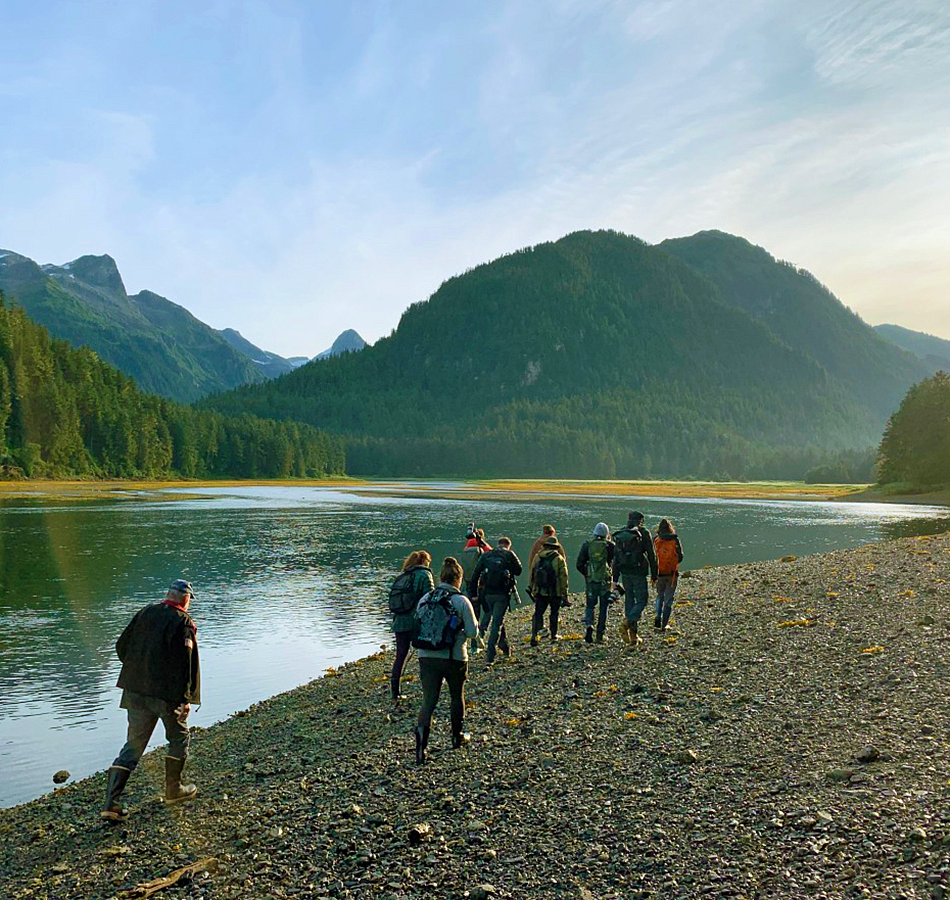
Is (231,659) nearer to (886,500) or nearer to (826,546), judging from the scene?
(826,546)

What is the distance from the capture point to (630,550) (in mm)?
18766

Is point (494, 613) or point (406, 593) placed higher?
point (406, 593)

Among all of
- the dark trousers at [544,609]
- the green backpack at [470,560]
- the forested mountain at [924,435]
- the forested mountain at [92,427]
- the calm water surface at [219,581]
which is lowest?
the calm water surface at [219,581]

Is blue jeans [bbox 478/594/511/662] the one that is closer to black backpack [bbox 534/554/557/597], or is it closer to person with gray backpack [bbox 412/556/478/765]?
black backpack [bbox 534/554/557/597]

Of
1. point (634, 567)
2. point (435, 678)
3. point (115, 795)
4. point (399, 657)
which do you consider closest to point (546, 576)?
point (634, 567)

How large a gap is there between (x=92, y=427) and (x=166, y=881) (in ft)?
496

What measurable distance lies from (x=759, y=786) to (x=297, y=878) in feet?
18.1

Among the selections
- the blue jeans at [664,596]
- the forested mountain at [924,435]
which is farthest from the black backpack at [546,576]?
the forested mountain at [924,435]

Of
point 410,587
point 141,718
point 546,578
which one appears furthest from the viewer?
point 546,578

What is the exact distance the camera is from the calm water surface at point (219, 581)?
1755 centimetres

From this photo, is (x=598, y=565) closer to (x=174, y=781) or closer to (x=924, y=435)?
(x=174, y=781)

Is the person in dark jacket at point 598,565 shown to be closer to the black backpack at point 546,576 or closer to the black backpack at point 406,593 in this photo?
the black backpack at point 546,576

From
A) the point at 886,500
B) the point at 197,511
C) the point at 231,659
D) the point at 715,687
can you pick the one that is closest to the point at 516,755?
the point at 715,687

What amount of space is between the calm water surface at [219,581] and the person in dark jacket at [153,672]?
366cm
